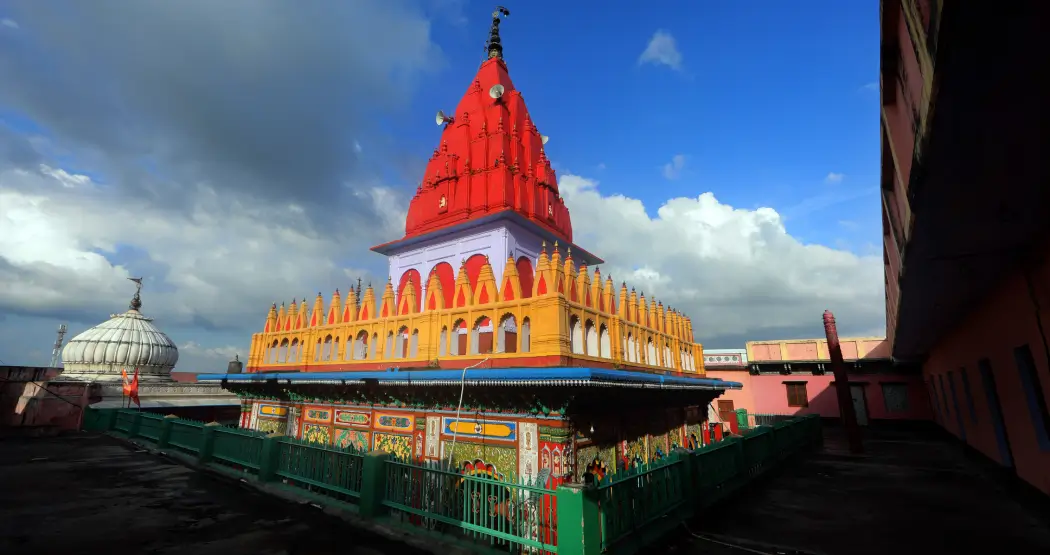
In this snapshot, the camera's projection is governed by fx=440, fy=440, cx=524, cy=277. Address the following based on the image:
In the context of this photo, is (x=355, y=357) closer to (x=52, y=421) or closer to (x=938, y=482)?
(x=938, y=482)

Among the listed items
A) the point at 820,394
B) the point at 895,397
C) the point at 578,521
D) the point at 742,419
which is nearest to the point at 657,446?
the point at 578,521

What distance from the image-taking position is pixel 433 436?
9.42 metres

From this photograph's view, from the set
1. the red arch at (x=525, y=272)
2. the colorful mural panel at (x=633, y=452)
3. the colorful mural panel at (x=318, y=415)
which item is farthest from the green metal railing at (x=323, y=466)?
the red arch at (x=525, y=272)

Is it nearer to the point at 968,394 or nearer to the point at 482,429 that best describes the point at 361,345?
the point at 482,429

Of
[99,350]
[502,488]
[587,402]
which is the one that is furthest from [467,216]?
[99,350]

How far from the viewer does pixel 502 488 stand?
6305 millimetres

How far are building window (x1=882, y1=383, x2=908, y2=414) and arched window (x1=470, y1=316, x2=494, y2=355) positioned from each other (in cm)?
2946

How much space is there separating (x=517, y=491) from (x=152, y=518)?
22.2ft

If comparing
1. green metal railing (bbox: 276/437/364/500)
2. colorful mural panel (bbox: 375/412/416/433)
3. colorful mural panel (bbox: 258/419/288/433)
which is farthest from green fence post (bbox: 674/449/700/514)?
colorful mural panel (bbox: 258/419/288/433)

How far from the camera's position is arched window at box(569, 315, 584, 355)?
27.8 feet

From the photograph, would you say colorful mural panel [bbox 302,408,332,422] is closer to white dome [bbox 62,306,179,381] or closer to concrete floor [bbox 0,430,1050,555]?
concrete floor [bbox 0,430,1050,555]

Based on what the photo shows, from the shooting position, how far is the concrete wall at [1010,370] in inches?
272

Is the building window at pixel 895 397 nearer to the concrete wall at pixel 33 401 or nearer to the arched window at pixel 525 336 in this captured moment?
the arched window at pixel 525 336

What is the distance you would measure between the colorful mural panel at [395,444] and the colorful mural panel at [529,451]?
9.94 ft
